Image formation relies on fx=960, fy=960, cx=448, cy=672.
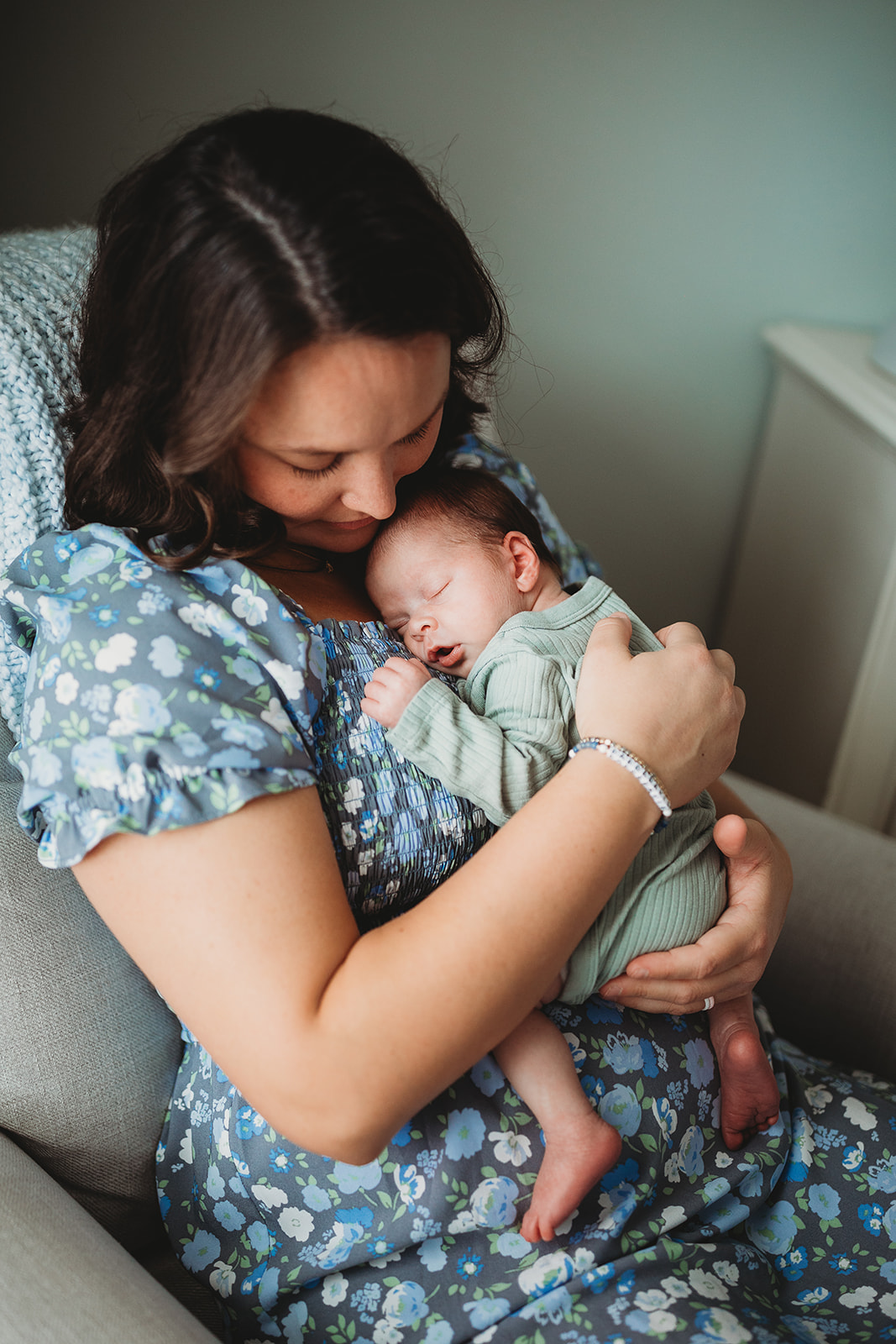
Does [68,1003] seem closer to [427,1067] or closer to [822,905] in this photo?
[427,1067]

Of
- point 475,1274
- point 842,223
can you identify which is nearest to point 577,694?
point 475,1274

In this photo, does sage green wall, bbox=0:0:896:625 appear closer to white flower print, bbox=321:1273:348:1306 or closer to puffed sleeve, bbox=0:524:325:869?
puffed sleeve, bbox=0:524:325:869

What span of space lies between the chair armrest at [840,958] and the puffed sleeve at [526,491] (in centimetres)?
50

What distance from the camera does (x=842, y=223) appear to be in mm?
1936

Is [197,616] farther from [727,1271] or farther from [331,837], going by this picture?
[727,1271]

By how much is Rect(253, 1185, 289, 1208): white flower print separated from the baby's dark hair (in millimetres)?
637

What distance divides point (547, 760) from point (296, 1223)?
0.46 meters

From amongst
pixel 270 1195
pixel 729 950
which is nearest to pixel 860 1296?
pixel 729 950

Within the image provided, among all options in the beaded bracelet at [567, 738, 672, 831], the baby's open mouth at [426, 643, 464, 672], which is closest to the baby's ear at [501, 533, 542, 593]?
the baby's open mouth at [426, 643, 464, 672]

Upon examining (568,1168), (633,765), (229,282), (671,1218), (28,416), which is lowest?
(671,1218)

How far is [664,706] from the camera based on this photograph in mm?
841

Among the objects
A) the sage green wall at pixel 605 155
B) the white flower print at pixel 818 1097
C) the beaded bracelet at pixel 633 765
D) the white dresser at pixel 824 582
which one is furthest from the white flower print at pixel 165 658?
the white dresser at pixel 824 582

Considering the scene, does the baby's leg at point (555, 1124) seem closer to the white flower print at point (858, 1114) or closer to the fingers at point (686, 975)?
the fingers at point (686, 975)

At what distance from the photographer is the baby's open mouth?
1046 mm
